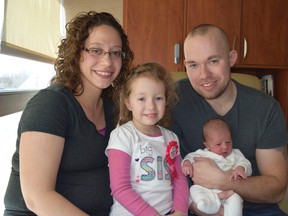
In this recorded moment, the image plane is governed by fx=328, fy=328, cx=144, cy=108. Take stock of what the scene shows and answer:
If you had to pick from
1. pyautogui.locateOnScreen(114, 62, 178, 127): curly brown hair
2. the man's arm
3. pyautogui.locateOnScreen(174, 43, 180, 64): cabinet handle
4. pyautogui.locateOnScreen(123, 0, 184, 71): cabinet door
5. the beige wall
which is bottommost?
the man's arm

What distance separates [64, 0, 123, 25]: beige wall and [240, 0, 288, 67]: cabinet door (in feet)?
3.71

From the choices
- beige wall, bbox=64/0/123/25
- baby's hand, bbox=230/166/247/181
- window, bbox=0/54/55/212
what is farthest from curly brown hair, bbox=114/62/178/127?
beige wall, bbox=64/0/123/25

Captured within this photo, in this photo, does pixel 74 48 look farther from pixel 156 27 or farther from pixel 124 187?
pixel 156 27

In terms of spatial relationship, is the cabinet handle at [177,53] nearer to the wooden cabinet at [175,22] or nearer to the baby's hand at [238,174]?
the wooden cabinet at [175,22]

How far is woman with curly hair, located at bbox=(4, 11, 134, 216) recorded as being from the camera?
1.16 metres

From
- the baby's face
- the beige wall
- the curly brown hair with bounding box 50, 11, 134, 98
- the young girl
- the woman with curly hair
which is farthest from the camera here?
the beige wall

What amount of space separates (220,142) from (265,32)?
1.53 metres

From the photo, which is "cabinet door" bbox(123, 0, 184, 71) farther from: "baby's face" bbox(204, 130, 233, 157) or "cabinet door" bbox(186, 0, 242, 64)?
"baby's face" bbox(204, 130, 233, 157)

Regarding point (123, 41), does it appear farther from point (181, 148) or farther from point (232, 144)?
point (232, 144)

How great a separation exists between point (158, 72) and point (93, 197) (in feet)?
1.96

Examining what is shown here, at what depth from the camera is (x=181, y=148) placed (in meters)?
1.68

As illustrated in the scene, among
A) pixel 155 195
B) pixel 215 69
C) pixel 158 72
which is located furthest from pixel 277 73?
pixel 155 195

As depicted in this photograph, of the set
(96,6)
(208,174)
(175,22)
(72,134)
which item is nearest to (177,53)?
(175,22)

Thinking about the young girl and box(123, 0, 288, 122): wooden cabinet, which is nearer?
the young girl
